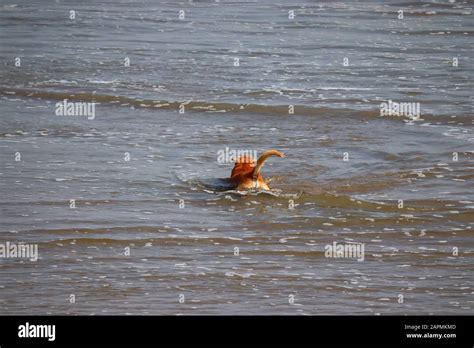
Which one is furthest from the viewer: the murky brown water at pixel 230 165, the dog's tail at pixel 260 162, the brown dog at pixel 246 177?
the brown dog at pixel 246 177

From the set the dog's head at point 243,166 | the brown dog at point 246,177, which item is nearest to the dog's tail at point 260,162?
the brown dog at point 246,177

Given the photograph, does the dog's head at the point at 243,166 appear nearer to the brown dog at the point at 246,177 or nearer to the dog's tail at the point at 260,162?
the brown dog at the point at 246,177

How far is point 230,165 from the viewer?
34.9 ft

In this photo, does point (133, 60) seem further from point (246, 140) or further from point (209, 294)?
point (209, 294)

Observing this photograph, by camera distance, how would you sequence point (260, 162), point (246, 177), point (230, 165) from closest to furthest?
point (260, 162)
point (246, 177)
point (230, 165)

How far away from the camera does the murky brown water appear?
25.3ft

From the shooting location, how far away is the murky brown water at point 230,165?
7.72 m

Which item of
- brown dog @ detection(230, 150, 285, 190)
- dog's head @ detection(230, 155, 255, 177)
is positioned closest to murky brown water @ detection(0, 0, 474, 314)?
brown dog @ detection(230, 150, 285, 190)

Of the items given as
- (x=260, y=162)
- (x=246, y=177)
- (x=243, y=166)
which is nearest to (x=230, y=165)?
(x=243, y=166)

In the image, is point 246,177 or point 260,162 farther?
point 246,177

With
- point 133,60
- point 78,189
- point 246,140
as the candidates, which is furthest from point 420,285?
point 133,60

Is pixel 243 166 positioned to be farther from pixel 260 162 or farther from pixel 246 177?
pixel 260 162

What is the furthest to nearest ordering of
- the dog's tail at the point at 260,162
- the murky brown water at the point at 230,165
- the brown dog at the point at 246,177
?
the brown dog at the point at 246,177, the dog's tail at the point at 260,162, the murky brown water at the point at 230,165
